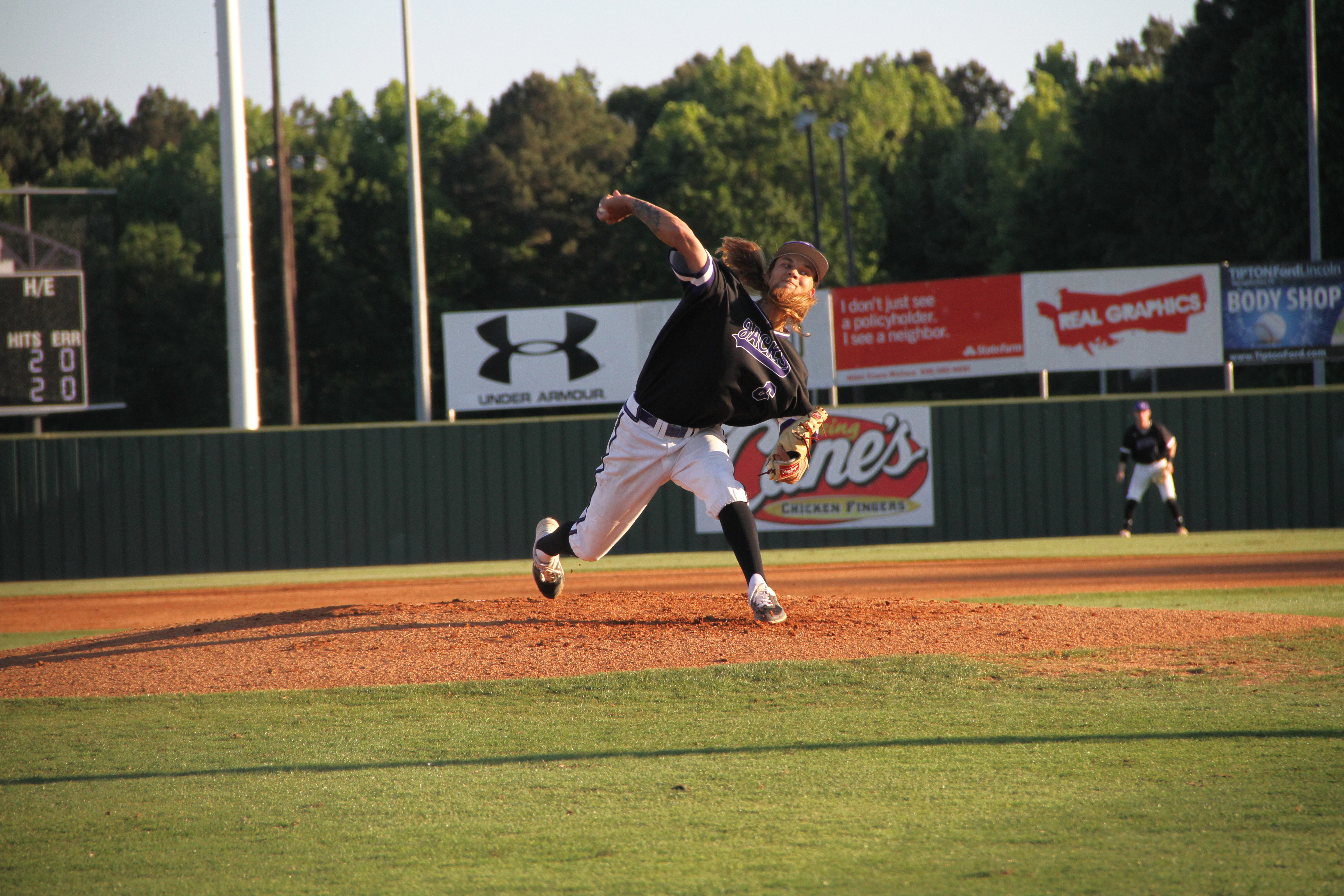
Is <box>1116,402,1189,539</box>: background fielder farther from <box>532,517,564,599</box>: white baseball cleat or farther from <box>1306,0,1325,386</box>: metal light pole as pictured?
<box>532,517,564,599</box>: white baseball cleat

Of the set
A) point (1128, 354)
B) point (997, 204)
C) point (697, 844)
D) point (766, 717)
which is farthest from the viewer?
point (997, 204)

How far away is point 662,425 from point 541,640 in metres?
1.46

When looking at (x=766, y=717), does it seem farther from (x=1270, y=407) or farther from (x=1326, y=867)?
(x=1270, y=407)

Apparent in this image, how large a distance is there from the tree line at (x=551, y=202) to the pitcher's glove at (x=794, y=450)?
106 feet

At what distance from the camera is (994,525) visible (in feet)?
53.4

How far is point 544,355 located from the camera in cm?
1891

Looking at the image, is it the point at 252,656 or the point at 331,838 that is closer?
the point at 331,838

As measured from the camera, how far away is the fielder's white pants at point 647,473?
18.1 feet

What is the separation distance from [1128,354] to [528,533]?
10656 millimetres

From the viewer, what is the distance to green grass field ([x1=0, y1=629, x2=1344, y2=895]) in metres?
3.00

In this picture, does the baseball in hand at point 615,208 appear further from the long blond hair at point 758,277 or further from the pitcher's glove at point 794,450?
the pitcher's glove at point 794,450

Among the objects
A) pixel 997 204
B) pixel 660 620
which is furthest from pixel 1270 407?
pixel 997 204

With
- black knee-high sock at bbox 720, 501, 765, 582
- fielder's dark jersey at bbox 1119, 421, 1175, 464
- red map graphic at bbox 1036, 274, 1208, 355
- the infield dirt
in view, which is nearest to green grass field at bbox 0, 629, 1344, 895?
the infield dirt

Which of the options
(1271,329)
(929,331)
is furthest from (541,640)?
(1271,329)
